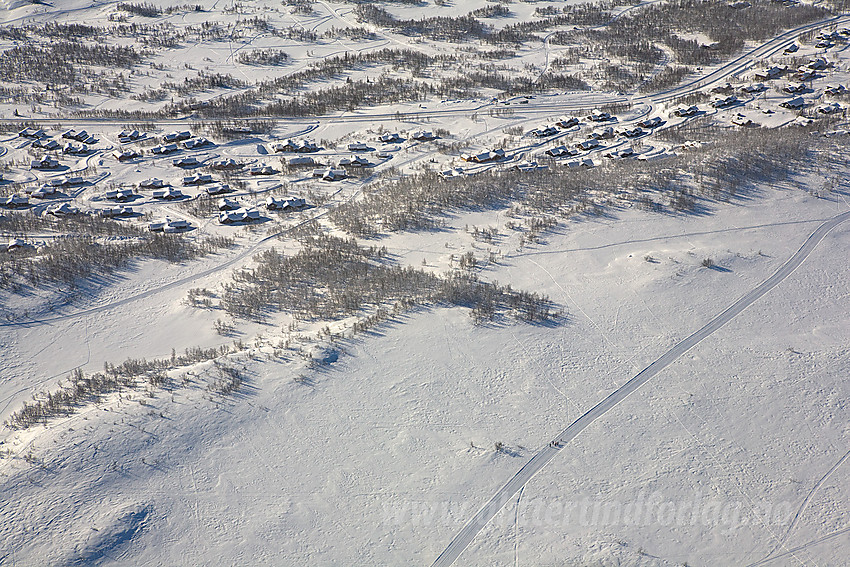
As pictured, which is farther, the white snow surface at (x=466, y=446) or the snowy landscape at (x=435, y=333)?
the snowy landscape at (x=435, y=333)

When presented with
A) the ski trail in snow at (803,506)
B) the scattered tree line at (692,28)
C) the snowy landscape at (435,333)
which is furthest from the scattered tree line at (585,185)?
the scattered tree line at (692,28)

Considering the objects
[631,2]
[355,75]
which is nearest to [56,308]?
[355,75]

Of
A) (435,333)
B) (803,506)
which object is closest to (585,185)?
(435,333)

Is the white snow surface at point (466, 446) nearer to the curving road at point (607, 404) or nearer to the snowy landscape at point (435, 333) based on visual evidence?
the snowy landscape at point (435, 333)

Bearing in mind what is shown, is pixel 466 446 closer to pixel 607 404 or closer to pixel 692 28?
pixel 607 404

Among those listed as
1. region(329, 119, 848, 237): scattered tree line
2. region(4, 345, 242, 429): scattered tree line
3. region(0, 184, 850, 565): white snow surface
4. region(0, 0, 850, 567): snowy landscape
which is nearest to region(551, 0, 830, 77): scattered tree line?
region(0, 0, 850, 567): snowy landscape
